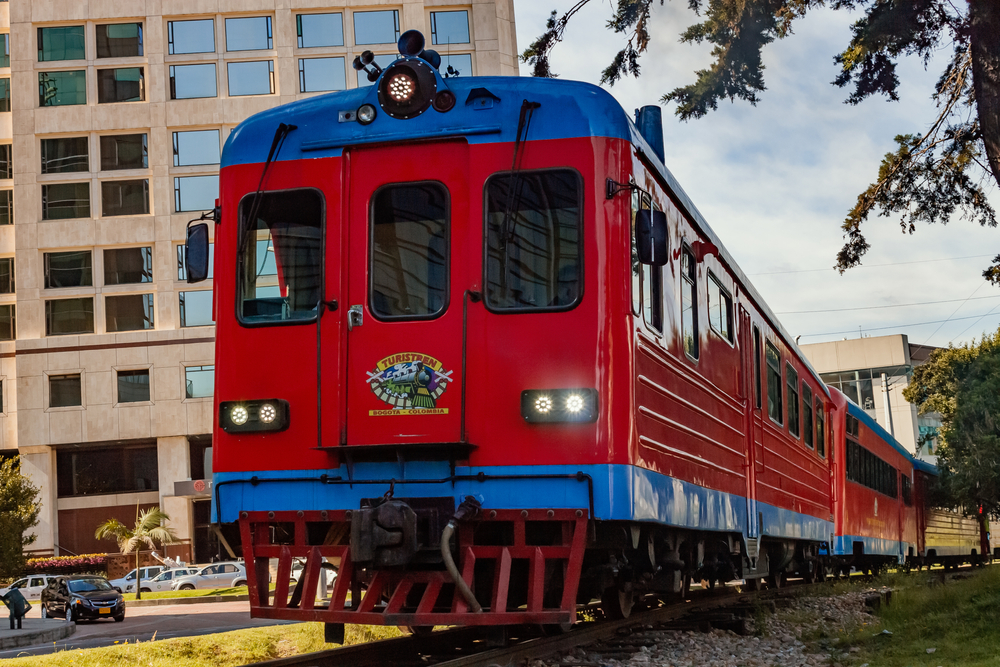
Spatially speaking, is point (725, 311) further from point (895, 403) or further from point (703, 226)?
point (895, 403)

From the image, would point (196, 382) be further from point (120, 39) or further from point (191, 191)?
point (120, 39)

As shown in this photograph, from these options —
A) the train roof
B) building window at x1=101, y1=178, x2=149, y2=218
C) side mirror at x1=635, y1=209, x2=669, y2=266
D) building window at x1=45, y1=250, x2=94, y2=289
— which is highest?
building window at x1=101, y1=178, x2=149, y2=218

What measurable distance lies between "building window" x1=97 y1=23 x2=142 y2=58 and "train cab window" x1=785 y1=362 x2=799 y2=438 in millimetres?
41290

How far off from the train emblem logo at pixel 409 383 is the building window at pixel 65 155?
1785 inches

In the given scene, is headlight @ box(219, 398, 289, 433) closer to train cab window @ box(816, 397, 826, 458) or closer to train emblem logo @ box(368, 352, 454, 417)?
train emblem logo @ box(368, 352, 454, 417)

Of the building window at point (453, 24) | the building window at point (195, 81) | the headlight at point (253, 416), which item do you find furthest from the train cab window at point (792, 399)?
the building window at point (195, 81)

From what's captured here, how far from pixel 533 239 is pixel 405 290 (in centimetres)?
87

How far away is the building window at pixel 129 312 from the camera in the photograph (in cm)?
4759

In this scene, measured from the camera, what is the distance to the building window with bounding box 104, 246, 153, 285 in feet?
157

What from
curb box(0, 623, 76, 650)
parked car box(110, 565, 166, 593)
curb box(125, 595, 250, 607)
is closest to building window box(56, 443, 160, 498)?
parked car box(110, 565, 166, 593)

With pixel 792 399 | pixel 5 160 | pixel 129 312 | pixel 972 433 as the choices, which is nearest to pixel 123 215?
pixel 129 312

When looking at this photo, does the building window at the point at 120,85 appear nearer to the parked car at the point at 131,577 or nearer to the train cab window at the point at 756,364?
the parked car at the point at 131,577

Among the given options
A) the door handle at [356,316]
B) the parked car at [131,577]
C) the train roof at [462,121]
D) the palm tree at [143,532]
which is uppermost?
the train roof at [462,121]

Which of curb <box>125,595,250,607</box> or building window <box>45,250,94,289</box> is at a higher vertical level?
building window <box>45,250,94,289</box>
